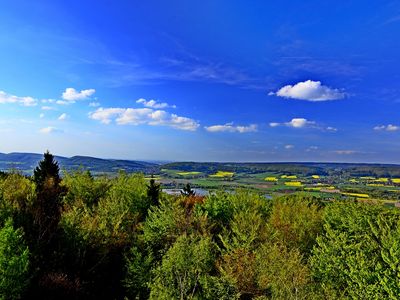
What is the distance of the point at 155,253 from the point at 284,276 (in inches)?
825

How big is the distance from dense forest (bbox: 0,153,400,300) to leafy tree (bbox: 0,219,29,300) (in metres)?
0.08

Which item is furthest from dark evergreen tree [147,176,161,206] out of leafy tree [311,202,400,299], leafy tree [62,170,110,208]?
leafy tree [311,202,400,299]

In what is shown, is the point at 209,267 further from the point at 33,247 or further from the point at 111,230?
the point at 33,247

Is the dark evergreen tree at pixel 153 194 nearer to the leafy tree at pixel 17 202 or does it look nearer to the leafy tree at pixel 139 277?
the leafy tree at pixel 17 202

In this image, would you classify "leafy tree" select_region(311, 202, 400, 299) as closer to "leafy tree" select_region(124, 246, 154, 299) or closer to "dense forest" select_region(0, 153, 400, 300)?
"dense forest" select_region(0, 153, 400, 300)

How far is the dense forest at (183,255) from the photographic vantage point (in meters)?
29.8

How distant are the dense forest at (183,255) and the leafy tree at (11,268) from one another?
0.26 ft

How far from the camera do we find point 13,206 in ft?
133

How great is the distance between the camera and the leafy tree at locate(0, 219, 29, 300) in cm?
2741

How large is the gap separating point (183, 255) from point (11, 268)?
14.7 meters

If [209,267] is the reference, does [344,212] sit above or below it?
above

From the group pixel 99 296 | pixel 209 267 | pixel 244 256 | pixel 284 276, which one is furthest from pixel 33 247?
pixel 284 276

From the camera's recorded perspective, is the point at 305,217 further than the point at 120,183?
No

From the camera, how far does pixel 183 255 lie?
107ft
